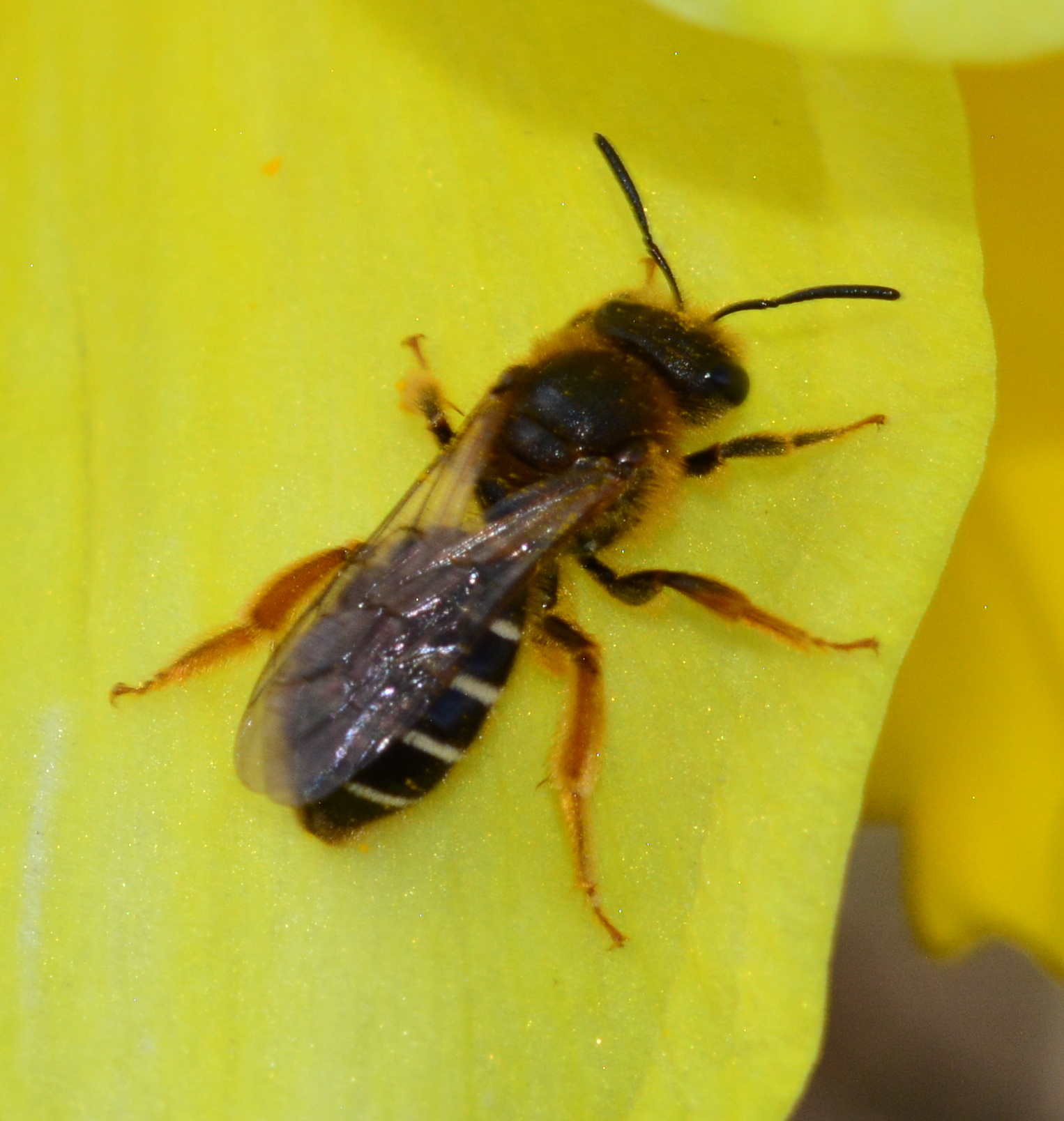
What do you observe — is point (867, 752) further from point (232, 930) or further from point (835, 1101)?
point (835, 1101)

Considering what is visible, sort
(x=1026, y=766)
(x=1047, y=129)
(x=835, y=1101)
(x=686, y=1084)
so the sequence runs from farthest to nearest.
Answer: (x=835, y=1101)
(x=1026, y=766)
(x=1047, y=129)
(x=686, y=1084)

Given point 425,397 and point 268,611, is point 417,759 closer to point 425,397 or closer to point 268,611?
point 268,611

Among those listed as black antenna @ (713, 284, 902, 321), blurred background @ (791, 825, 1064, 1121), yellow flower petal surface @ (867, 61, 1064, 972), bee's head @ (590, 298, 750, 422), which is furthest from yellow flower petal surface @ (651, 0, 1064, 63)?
blurred background @ (791, 825, 1064, 1121)

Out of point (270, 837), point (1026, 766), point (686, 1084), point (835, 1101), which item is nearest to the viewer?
point (686, 1084)

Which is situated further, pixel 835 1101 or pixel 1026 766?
pixel 835 1101

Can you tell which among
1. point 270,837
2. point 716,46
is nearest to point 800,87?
point 716,46

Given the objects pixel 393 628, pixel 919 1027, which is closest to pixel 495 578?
pixel 393 628

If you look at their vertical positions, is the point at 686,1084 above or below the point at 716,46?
below

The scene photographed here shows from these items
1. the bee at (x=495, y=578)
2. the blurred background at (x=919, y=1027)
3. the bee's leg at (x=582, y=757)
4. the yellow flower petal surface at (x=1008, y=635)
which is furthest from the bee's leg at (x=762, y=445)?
the blurred background at (x=919, y=1027)
